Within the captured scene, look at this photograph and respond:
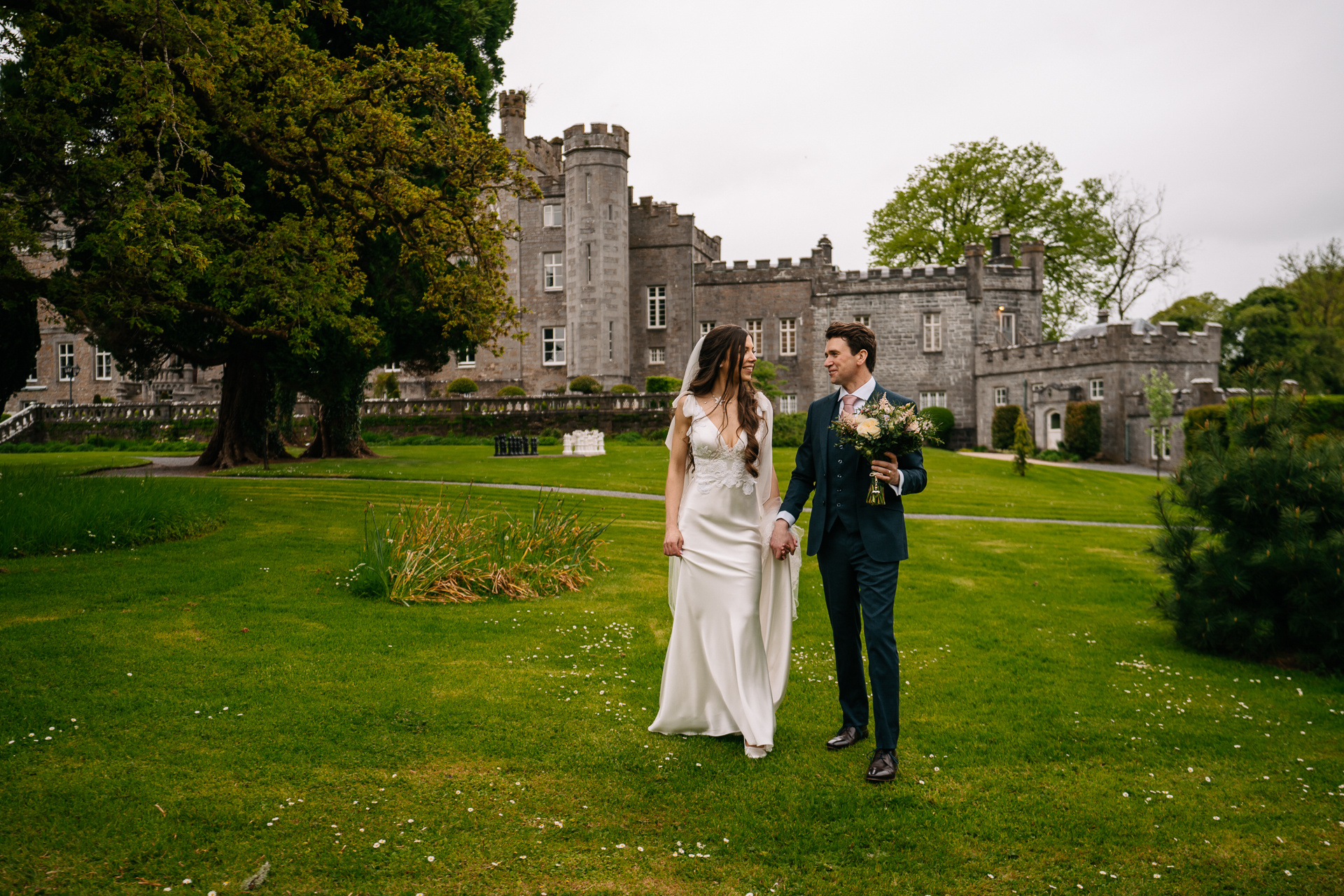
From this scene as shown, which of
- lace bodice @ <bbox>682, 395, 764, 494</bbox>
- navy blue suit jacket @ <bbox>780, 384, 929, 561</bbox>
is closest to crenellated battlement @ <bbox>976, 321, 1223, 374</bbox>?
navy blue suit jacket @ <bbox>780, 384, 929, 561</bbox>

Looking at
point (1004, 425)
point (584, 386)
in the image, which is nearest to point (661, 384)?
point (584, 386)

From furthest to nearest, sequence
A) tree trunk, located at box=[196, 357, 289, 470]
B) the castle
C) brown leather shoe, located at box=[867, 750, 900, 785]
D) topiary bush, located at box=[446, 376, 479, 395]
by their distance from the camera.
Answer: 1. the castle
2. topiary bush, located at box=[446, 376, 479, 395]
3. tree trunk, located at box=[196, 357, 289, 470]
4. brown leather shoe, located at box=[867, 750, 900, 785]

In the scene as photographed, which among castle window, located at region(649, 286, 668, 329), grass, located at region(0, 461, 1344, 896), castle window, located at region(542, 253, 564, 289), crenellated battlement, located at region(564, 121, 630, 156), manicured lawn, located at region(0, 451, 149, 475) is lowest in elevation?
grass, located at region(0, 461, 1344, 896)

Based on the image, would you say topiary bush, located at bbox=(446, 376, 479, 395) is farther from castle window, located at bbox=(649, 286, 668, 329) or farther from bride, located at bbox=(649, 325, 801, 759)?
bride, located at bbox=(649, 325, 801, 759)

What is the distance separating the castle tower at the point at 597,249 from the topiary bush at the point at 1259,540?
3681 cm

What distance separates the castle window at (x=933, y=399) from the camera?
4306cm

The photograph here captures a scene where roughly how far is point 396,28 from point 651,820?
19309 mm

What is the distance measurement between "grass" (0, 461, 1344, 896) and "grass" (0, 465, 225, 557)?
1.35 meters

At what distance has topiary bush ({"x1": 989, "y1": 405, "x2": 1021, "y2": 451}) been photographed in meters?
38.6

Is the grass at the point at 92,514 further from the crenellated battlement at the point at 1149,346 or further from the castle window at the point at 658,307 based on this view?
the castle window at the point at 658,307

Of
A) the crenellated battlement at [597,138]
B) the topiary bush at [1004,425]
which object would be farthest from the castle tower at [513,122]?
the topiary bush at [1004,425]

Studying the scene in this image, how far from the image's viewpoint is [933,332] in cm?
4322

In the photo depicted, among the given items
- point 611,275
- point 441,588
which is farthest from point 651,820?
point 611,275

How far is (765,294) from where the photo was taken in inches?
1795
